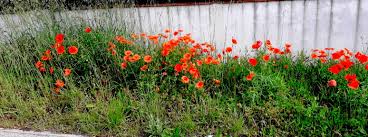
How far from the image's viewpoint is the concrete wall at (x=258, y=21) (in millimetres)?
4094

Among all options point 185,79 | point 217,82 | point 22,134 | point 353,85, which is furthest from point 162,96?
point 353,85

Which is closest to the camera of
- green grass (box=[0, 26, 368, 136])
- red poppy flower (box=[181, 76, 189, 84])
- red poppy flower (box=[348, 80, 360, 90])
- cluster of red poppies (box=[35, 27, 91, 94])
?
red poppy flower (box=[348, 80, 360, 90])

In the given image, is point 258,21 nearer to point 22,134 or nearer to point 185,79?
point 185,79

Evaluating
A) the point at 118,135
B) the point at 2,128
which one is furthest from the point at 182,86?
the point at 2,128

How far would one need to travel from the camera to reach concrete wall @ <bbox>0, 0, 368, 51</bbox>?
4.09 m

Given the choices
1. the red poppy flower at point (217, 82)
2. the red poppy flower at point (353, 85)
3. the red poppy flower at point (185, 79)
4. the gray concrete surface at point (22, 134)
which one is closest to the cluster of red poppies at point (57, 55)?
the gray concrete surface at point (22, 134)

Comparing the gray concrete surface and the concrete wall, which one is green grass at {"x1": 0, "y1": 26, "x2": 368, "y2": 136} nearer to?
the gray concrete surface

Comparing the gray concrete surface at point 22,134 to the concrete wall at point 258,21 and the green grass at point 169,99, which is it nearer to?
the green grass at point 169,99

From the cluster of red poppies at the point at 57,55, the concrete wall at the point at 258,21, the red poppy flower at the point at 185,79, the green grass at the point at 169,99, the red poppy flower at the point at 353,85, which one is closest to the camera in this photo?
the red poppy flower at the point at 353,85

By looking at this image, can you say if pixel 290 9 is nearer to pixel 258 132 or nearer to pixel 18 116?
pixel 258 132

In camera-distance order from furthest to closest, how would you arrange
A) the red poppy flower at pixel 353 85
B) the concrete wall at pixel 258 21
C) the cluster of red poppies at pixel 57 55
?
the concrete wall at pixel 258 21 < the cluster of red poppies at pixel 57 55 < the red poppy flower at pixel 353 85

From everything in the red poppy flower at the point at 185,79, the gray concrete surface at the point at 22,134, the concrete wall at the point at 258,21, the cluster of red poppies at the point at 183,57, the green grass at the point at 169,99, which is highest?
the concrete wall at the point at 258,21

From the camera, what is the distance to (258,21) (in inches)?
169

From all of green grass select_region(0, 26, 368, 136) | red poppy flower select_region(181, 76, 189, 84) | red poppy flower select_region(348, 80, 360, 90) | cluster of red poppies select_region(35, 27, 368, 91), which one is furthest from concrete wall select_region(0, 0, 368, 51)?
red poppy flower select_region(348, 80, 360, 90)
